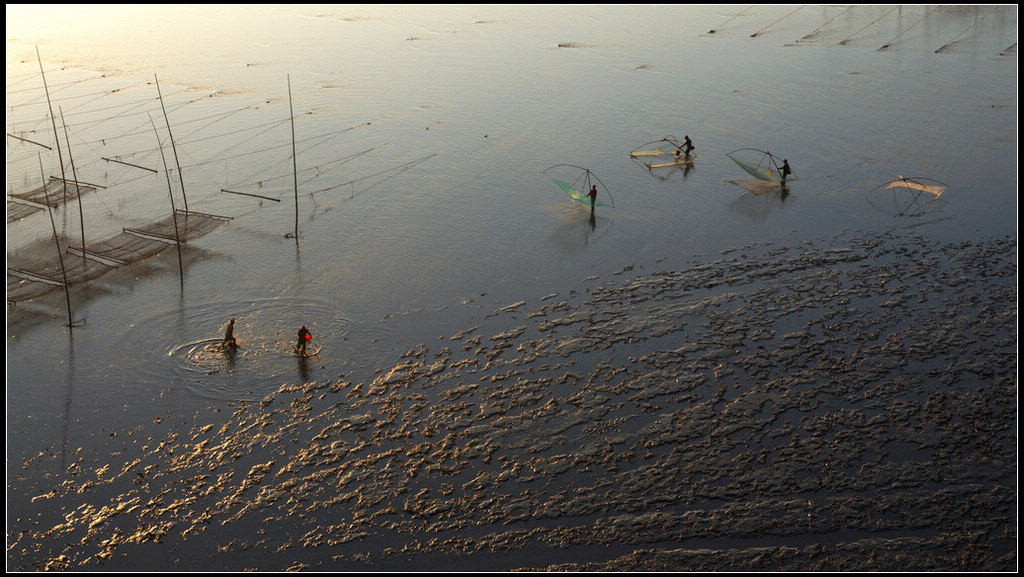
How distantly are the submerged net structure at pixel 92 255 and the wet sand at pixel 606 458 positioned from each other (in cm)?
696

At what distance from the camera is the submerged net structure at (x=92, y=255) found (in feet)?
70.3

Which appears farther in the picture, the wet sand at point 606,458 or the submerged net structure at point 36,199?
the submerged net structure at point 36,199

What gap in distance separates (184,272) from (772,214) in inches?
696

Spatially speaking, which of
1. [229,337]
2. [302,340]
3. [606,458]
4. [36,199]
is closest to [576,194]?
[302,340]

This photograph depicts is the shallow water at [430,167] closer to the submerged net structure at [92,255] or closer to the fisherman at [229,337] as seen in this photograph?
the fisherman at [229,337]

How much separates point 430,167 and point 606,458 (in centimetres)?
1926

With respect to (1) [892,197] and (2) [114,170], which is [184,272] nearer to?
(2) [114,170]

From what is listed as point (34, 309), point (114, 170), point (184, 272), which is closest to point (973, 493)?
point (184, 272)

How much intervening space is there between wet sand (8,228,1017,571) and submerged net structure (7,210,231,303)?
696 cm

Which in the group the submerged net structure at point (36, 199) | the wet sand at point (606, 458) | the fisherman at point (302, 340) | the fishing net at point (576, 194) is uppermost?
the submerged net structure at point (36, 199)

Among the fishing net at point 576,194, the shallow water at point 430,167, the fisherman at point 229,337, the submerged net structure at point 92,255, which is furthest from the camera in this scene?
the fishing net at point 576,194

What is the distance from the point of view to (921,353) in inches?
743

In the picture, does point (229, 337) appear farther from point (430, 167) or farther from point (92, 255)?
point (430, 167)

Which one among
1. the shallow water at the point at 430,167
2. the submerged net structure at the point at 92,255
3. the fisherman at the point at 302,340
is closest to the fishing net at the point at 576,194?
the shallow water at the point at 430,167
